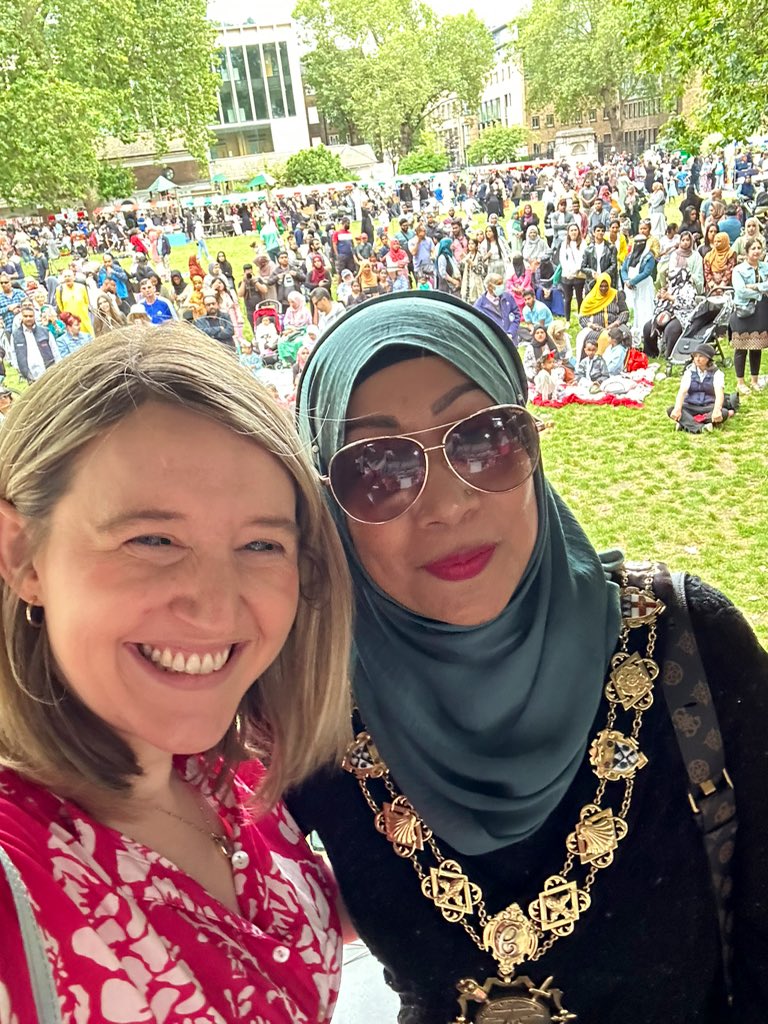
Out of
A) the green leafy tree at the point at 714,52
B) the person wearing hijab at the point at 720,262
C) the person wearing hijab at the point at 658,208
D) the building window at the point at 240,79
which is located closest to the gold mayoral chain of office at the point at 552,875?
the green leafy tree at the point at 714,52

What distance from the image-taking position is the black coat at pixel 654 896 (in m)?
0.79

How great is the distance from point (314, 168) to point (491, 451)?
837 inches

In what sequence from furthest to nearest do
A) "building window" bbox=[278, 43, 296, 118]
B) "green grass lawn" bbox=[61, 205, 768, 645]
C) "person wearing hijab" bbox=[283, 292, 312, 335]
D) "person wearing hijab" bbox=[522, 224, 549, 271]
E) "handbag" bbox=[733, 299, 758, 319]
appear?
"building window" bbox=[278, 43, 296, 118], "person wearing hijab" bbox=[522, 224, 549, 271], "person wearing hijab" bbox=[283, 292, 312, 335], "handbag" bbox=[733, 299, 758, 319], "green grass lawn" bbox=[61, 205, 768, 645]

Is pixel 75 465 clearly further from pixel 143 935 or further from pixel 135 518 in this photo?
pixel 143 935

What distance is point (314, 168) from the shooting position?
20.0 m

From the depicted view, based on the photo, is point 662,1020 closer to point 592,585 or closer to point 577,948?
point 577,948

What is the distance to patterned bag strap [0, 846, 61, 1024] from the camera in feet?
1.74

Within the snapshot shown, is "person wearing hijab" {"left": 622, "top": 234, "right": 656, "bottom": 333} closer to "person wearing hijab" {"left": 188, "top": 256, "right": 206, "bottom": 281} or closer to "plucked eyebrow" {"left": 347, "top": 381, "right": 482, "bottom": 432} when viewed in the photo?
"person wearing hijab" {"left": 188, "top": 256, "right": 206, "bottom": 281}

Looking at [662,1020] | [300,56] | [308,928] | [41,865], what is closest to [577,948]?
[662,1020]

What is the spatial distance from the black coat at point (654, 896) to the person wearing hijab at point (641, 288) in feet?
23.5

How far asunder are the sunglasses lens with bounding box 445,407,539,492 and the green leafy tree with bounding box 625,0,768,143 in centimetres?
454

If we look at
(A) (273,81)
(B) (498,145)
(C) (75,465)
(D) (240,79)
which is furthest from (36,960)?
(B) (498,145)

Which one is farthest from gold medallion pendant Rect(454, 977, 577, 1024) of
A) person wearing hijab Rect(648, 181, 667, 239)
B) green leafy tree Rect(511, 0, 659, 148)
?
green leafy tree Rect(511, 0, 659, 148)

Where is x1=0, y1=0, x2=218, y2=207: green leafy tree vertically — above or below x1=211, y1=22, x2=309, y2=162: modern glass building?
below
